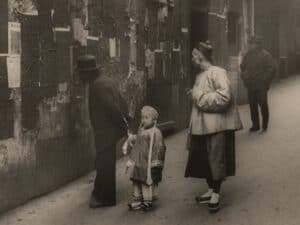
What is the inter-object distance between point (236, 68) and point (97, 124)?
9.78m

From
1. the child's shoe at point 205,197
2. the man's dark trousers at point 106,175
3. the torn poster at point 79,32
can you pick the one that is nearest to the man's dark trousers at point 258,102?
the torn poster at point 79,32

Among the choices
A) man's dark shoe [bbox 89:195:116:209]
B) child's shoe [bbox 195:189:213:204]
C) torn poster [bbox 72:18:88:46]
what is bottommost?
man's dark shoe [bbox 89:195:116:209]

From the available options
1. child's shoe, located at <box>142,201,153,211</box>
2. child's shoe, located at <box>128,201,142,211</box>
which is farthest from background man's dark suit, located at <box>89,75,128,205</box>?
child's shoe, located at <box>142,201,153,211</box>

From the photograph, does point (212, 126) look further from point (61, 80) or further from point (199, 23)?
point (199, 23)

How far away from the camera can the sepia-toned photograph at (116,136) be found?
6738 millimetres

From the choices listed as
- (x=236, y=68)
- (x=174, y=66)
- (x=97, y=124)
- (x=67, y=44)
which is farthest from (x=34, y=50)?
(x=236, y=68)

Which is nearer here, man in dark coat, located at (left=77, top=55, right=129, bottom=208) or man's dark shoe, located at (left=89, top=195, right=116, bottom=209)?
man in dark coat, located at (left=77, top=55, right=129, bottom=208)

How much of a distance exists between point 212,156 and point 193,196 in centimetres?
102

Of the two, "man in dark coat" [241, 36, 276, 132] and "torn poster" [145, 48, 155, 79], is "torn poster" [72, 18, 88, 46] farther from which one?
"man in dark coat" [241, 36, 276, 132]

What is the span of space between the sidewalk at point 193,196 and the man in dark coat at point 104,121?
0.23 m

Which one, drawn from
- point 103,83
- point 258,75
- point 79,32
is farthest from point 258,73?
point 103,83

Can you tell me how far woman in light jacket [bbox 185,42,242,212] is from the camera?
659cm

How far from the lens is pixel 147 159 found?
688 cm

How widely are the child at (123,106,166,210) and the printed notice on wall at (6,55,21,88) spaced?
1.54m
